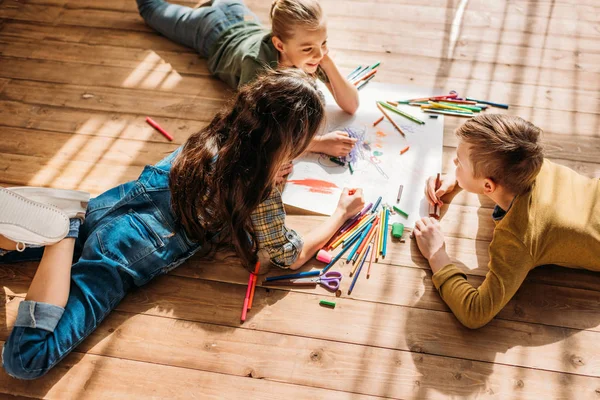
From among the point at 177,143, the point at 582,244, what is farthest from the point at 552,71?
the point at 177,143

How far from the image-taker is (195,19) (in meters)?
2.25

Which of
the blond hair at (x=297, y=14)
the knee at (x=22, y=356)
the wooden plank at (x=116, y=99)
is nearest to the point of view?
the knee at (x=22, y=356)

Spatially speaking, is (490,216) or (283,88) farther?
(490,216)

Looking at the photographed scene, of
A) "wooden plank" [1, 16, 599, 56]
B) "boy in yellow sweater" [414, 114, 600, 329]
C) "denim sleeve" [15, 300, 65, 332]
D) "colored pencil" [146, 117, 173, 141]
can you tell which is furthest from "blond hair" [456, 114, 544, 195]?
"denim sleeve" [15, 300, 65, 332]

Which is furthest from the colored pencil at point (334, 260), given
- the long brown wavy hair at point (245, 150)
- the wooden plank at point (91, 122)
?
the wooden plank at point (91, 122)

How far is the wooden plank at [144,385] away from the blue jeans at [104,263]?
6cm

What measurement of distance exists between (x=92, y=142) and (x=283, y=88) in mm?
967

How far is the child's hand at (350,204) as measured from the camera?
169cm

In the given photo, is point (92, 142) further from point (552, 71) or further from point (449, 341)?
point (552, 71)

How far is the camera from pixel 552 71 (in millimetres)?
2176

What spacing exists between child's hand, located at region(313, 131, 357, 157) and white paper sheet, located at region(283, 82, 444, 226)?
0.13 feet

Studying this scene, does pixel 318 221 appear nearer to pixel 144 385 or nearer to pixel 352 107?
pixel 352 107

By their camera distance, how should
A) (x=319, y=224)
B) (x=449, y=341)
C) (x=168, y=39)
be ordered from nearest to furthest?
(x=449, y=341), (x=319, y=224), (x=168, y=39)

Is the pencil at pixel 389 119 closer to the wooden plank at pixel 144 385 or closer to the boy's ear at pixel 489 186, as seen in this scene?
the boy's ear at pixel 489 186
